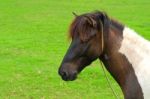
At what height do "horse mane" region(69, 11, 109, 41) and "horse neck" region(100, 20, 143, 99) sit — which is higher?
"horse mane" region(69, 11, 109, 41)

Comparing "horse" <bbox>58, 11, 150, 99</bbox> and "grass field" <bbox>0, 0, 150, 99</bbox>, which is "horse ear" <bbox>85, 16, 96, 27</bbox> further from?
"grass field" <bbox>0, 0, 150, 99</bbox>

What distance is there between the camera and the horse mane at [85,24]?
5.62 m

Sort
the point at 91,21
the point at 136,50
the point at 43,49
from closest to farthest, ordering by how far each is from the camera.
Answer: the point at 91,21 → the point at 136,50 → the point at 43,49

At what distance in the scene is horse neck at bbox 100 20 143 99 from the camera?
570cm

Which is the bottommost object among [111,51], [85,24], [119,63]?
[119,63]

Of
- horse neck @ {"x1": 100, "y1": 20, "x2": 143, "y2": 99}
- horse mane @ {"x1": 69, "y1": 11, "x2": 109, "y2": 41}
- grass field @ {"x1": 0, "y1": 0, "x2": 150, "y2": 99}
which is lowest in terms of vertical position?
grass field @ {"x1": 0, "y1": 0, "x2": 150, "y2": 99}

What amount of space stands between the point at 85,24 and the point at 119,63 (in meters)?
0.66

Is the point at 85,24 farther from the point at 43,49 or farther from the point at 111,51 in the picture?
the point at 43,49

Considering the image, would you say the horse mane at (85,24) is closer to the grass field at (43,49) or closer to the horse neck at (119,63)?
the horse neck at (119,63)

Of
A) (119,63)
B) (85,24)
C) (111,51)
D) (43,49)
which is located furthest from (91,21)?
(43,49)

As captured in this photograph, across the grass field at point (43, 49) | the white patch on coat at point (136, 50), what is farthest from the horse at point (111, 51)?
the grass field at point (43, 49)

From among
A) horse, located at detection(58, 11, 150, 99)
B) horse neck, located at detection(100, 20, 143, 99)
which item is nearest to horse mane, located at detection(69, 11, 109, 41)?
horse, located at detection(58, 11, 150, 99)

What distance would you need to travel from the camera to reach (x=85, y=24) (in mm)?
5641

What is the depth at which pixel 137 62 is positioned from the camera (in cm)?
575
